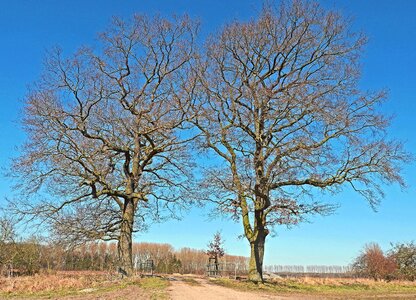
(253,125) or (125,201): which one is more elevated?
(253,125)

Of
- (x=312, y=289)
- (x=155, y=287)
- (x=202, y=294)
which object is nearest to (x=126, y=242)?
(x=155, y=287)

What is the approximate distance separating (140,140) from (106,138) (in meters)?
1.90

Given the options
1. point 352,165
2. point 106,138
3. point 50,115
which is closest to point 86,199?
point 106,138

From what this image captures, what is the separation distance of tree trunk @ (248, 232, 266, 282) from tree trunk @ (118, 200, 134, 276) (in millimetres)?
6366

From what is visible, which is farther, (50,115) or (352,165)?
(352,165)

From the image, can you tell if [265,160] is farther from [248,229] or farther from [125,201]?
[125,201]

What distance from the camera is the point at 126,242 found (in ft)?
69.1

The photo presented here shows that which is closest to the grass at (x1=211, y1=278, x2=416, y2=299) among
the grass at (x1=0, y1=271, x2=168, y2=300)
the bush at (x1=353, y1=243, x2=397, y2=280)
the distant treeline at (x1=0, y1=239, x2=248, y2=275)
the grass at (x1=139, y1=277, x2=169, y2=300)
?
the grass at (x1=139, y1=277, x2=169, y2=300)

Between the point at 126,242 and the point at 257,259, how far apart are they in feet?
23.1

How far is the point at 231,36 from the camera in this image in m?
24.0

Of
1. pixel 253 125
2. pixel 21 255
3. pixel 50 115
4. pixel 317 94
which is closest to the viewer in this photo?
pixel 50 115

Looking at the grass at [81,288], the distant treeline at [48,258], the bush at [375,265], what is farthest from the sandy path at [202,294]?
the bush at [375,265]

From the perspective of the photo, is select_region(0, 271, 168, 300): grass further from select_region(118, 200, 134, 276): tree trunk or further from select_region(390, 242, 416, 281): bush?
select_region(390, 242, 416, 281): bush

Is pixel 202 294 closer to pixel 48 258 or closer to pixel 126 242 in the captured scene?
pixel 126 242
